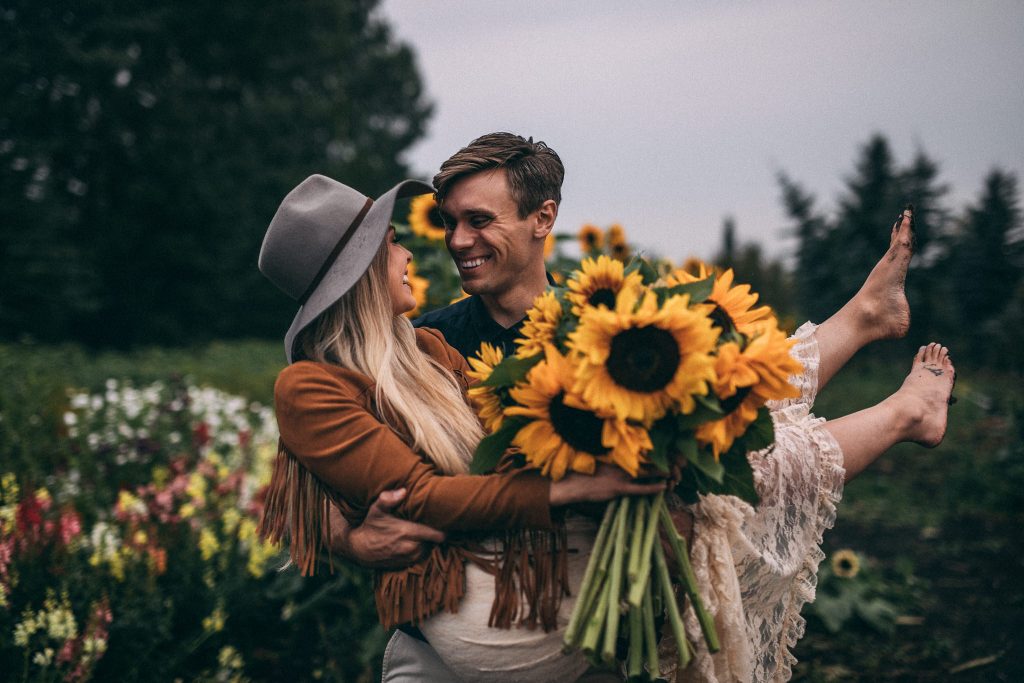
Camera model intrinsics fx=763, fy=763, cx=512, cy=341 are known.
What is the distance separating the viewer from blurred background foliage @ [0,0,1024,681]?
10.8ft

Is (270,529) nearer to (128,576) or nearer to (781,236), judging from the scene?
(128,576)

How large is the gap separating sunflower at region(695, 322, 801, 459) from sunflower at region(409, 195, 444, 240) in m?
2.24

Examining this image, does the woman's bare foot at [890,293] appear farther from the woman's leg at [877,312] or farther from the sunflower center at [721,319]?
the sunflower center at [721,319]

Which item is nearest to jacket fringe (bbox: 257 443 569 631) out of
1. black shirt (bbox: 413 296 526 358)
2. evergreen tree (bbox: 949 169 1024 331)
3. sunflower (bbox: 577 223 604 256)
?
black shirt (bbox: 413 296 526 358)

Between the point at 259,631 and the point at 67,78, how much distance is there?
15.3m

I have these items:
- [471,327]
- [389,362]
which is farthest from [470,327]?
[389,362]

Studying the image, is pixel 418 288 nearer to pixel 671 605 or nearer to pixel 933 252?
pixel 671 605

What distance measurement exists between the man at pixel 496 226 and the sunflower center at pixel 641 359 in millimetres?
1170

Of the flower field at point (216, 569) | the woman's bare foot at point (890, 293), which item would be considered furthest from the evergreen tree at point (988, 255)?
the woman's bare foot at point (890, 293)

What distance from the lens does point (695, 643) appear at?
5.81 ft

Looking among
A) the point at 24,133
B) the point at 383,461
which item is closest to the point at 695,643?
the point at 383,461

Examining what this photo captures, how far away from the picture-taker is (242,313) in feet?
63.1

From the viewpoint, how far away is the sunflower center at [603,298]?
5.36ft

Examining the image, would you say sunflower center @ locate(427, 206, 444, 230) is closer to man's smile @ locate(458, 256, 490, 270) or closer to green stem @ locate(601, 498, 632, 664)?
man's smile @ locate(458, 256, 490, 270)
